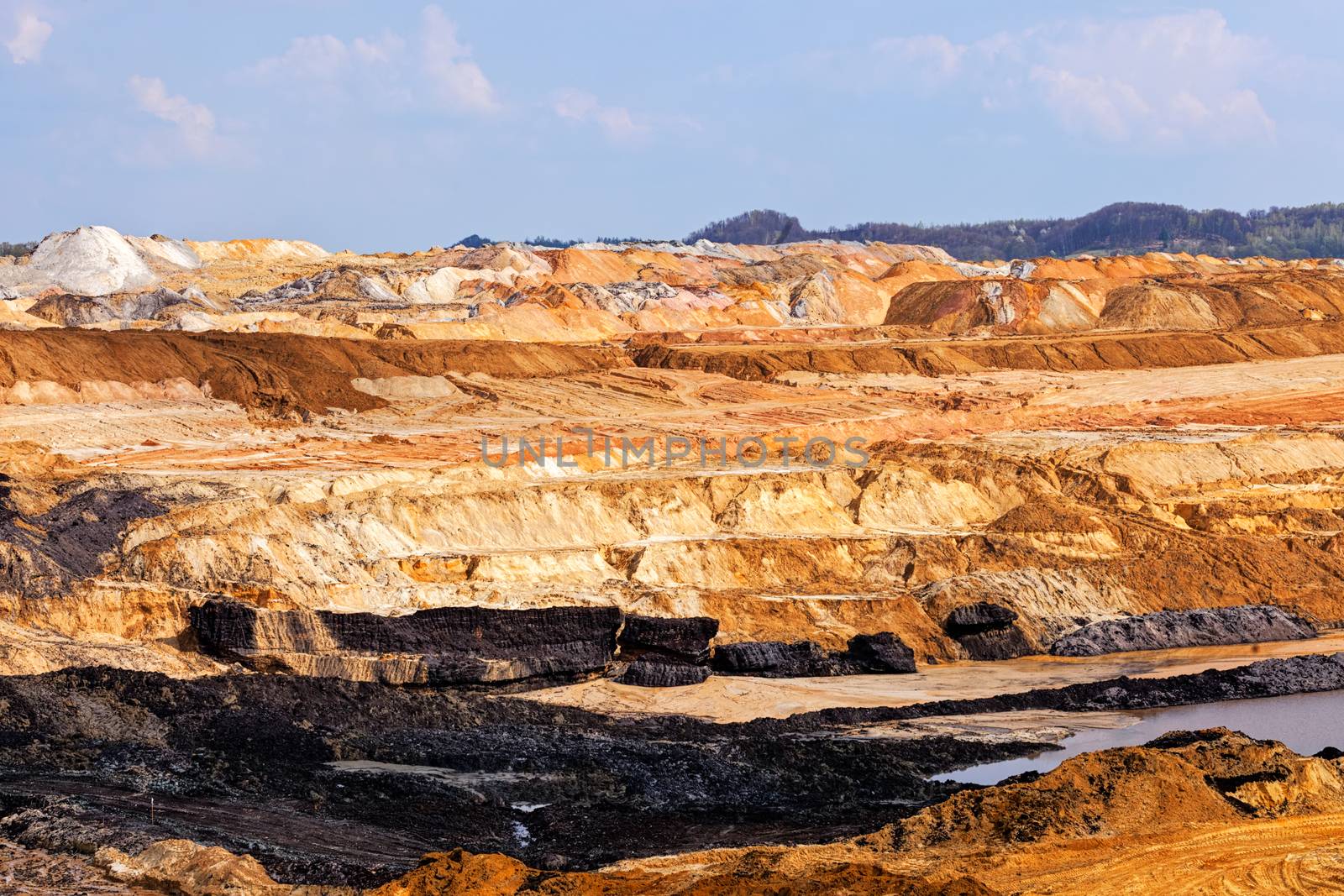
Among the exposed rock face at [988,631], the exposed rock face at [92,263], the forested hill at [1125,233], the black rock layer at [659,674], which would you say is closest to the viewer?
the black rock layer at [659,674]

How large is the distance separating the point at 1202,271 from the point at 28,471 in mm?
83317

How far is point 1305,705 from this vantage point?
70.4 ft

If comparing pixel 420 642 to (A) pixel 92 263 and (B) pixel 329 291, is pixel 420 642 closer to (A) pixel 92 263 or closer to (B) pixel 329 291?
(B) pixel 329 291

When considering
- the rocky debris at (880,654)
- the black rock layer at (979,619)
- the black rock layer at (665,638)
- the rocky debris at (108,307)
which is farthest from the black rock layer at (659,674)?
the rocky debris at (108,307)

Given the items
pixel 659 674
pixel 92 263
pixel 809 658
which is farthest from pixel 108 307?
pixel 809 658

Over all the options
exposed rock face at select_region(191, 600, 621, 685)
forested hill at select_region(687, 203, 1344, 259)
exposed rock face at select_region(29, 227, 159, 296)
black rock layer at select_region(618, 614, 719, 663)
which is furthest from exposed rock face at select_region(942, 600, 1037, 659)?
forested hill at select_region(687, 203, 1344, 259)

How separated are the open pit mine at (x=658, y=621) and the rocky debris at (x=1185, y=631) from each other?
0.25ft

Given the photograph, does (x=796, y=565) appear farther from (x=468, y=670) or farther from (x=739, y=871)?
(x=739, y=871)

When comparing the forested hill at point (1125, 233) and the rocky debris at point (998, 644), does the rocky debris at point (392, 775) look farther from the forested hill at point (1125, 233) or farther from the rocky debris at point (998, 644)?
the forested hill at point (1125, 233)

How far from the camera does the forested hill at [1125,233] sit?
168 meters

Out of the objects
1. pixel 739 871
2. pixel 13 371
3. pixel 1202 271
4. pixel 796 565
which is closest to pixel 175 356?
pixel 13 371

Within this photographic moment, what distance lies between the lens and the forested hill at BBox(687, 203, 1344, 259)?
168375 millimetres

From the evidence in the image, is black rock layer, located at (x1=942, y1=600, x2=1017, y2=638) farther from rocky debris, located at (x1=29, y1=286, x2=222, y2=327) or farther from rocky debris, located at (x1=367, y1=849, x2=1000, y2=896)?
rocky debris, located at (x1=29, y1=286, x2=222, y2=327)

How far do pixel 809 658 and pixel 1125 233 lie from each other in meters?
174
